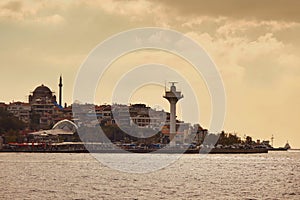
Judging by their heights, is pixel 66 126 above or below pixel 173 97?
below

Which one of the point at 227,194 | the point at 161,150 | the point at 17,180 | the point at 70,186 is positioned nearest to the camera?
the point at 227,194

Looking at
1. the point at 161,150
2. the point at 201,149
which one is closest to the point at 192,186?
the point at 161,150

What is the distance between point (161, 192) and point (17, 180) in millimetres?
15136

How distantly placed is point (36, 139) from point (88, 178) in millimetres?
118712

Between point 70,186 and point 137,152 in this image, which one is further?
point 137,152

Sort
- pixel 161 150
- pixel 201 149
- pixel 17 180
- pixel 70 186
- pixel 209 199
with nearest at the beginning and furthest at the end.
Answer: pixel 209 199 → pixel 70 186 → pixel 17 180 → pixel 161 150 → pixel 201 149

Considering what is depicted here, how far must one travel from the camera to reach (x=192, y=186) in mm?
59594

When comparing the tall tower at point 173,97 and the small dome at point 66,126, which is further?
the small dome at point 66,126

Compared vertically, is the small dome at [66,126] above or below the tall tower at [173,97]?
below

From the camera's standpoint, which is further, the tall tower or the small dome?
the small dome

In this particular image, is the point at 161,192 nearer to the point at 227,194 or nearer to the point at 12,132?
the point at 227,194

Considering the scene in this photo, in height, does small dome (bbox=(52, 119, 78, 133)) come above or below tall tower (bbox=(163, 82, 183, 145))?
below

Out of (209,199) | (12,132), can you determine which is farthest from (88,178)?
(12,132)

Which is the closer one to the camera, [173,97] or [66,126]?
[173,97]
